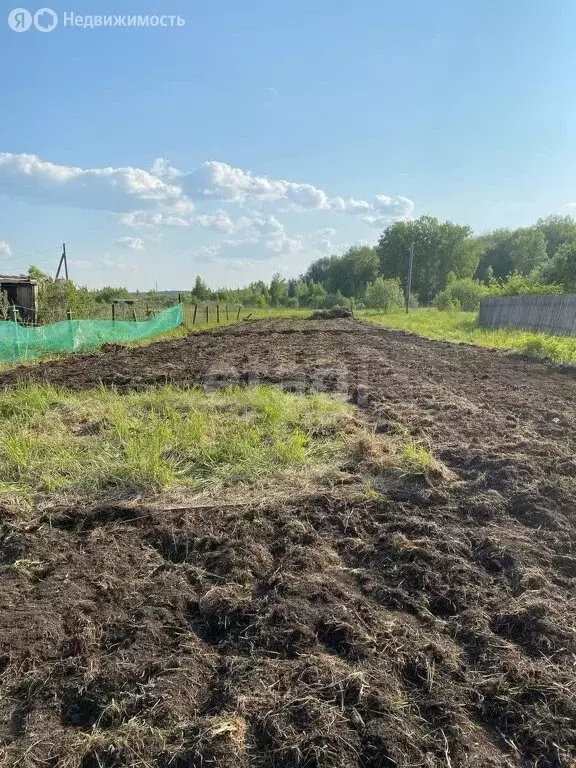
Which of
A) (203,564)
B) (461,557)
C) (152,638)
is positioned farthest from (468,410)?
(152,638)

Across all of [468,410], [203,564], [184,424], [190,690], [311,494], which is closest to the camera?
[190,690]

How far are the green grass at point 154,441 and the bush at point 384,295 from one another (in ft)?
136

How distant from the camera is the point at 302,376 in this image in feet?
33.7

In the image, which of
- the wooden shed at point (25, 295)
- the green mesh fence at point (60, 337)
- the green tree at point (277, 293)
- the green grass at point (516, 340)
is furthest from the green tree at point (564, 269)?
the green tree at point (277, 293)

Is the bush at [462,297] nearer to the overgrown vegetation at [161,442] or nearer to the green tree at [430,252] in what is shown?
the green tree at [430,252]

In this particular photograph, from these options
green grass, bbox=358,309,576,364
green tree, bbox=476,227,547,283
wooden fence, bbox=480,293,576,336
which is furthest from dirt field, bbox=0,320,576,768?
green tree, bbox=476,227,547,283

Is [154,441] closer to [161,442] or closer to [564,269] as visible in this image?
[161,442]

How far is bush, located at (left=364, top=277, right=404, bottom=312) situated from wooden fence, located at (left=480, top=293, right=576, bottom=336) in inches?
883

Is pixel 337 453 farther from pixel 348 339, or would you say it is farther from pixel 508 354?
pixel 348 339

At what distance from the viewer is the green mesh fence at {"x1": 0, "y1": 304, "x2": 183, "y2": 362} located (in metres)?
12.7

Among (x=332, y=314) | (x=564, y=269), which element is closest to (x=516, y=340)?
(x=564, y=269)

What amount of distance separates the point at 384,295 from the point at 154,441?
1737 inches

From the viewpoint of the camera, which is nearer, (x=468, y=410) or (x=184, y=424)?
→ (x=184, y=424)

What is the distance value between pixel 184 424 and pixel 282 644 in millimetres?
3537
